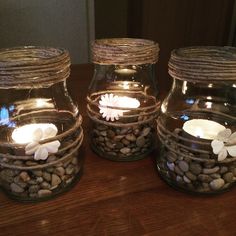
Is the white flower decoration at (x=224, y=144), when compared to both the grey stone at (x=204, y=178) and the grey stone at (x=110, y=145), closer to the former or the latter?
the grey stone at (x=204, y=178)

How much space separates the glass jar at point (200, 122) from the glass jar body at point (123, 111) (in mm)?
43

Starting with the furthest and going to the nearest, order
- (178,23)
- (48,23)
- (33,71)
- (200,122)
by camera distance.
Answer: (48,23)
(178,23)
(200,122)
(33,71)

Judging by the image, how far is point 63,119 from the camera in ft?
1.48

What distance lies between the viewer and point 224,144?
1.24 ft

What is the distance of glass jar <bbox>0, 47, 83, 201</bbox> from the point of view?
0.36m

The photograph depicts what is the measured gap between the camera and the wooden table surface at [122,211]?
0.35 m

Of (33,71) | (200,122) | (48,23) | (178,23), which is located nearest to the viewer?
(33,71)

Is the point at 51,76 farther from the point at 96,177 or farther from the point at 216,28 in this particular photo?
the point at 216,28

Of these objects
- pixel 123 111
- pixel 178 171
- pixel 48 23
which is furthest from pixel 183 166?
A: pixel 48 23

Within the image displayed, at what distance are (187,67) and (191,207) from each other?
18cm

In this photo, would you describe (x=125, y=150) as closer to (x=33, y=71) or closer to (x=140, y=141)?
(x=140, y=141)

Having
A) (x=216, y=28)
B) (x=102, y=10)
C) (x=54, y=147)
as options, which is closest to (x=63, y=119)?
(x=54, y=147)

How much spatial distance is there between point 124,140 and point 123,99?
0.08 m

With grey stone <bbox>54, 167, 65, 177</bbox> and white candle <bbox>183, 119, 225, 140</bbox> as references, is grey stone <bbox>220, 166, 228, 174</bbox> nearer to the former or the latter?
white candle <bbox>183, 119, 225, 140</bbox>
